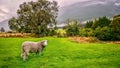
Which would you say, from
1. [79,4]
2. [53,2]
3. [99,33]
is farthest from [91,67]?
[53,2]

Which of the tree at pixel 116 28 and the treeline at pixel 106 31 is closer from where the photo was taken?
the tree at pixel 116 28

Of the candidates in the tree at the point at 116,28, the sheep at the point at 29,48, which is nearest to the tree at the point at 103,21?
the tree at the point at 116,28

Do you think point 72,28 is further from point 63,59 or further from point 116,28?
point 63,59

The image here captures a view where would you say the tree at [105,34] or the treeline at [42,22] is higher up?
the treeline at [42,22]

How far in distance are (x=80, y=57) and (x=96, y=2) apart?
10813 millimetres

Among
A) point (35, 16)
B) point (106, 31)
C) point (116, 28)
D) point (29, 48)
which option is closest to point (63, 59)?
point (29, 48)

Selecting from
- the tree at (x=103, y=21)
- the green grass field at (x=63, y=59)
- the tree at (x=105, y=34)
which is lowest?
the green grass field at (x=63, y=59)

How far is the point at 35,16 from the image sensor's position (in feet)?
124

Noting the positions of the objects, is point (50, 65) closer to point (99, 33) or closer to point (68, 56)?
point (68, 56)

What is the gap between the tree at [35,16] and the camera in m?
37.5

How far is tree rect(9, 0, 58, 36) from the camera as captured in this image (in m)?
37.5

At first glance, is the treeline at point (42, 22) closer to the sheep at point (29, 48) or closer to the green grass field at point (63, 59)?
the green grass field at point (63, 59)

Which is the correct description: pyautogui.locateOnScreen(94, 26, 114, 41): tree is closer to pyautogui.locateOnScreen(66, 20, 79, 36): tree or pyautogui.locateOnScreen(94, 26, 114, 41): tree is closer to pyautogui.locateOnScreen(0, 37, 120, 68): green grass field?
pyautogui.locateOnScreen(66, 20, 79, 36): tree

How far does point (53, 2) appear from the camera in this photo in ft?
128
